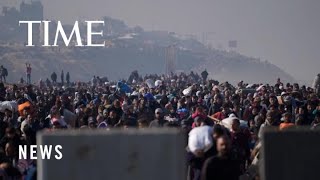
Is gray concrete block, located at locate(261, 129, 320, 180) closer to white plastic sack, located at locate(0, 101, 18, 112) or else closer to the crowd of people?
the crowd of people

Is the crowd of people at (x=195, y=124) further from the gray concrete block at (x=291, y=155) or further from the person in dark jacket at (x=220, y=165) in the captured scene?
the gray concrete block at (x=291, y=155)

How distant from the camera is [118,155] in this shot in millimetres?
8117

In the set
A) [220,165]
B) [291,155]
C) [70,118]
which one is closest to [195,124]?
[220,165]

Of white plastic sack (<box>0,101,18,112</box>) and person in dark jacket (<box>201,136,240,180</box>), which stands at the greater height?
person in dark jacket (<box>201,136,240,180</box>)

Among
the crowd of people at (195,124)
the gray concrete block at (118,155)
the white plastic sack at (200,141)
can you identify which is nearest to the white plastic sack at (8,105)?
the crowd of people at (195,124)

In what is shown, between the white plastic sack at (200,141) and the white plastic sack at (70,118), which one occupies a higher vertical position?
the white plastic sack at (200,141)

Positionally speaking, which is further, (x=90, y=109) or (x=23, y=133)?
(x=90, y=109)

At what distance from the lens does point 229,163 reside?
32.1ft

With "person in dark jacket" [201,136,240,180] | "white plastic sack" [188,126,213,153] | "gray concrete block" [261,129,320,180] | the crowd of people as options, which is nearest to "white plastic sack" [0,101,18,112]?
the crowd of people

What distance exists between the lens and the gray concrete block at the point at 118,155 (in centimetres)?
809

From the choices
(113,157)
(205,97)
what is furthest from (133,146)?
(205,97)

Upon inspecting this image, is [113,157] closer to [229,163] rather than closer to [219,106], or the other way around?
[229,163]

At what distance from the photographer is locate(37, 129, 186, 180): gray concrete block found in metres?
8.09

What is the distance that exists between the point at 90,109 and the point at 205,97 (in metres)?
9.20
